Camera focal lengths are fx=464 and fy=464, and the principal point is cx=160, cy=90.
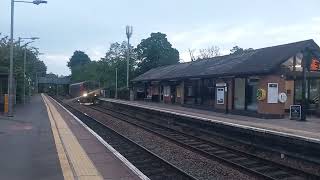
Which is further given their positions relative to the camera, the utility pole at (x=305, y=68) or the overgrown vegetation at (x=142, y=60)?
the overgrown vegetation at (x=142, y=60)

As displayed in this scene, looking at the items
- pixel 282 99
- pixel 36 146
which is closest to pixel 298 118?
pixel 282 99

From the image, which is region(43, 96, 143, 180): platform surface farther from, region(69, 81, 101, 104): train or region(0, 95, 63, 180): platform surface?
region(69, 81, 101, 104): train

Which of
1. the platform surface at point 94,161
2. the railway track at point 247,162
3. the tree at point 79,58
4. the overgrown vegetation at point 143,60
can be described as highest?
the tree at point 79,58

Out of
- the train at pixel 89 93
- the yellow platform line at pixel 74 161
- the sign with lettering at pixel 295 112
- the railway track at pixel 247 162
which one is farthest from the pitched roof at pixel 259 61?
the train at pixel 89 93

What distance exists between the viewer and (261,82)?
1081 inches

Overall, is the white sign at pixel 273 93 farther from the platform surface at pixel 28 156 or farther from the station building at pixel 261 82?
the platform surface at pixel 28 156

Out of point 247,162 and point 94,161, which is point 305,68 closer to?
point 247,162

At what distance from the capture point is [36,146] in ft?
48.4

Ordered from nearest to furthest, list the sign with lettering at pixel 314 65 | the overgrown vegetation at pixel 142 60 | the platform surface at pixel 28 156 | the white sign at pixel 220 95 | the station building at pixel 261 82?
the platform surface at pixel 28 156 < the station building at pixel 261 82 < the sign with lettering at pixel 314 65 < the white sign at pixel 220 95 < the overgrown vegetation at pixel 142 60

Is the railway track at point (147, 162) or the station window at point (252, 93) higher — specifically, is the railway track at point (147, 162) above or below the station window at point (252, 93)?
below

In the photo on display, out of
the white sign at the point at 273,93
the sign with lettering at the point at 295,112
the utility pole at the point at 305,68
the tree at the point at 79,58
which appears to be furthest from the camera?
the tree at the point at 79,58

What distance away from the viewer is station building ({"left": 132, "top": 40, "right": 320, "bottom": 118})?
2680cm

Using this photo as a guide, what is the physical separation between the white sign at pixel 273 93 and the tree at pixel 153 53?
57993 millimetres

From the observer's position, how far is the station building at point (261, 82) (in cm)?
2680
